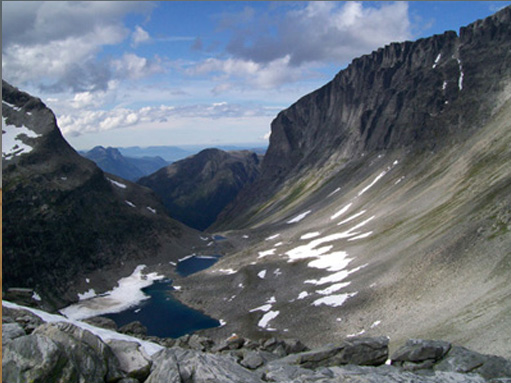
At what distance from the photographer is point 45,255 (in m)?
109

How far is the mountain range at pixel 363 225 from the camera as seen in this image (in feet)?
172

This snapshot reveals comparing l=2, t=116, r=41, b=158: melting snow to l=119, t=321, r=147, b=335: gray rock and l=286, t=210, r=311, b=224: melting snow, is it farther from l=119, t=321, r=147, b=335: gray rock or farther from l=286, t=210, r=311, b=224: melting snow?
l=119, t=321, r=147, b=335: gray rock

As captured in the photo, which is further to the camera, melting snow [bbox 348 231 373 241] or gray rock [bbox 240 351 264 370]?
melting snow [bbox 348 231 373 241]

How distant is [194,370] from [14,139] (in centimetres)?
13697

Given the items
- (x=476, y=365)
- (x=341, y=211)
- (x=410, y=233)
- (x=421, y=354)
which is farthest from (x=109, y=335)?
(x=341, y=211)

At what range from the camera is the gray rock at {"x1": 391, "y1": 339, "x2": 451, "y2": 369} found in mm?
25109

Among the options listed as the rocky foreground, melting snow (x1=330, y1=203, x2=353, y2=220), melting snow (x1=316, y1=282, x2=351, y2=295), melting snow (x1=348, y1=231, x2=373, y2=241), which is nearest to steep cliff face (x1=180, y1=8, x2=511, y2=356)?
melting snow (x1=316, y1=282, x2=351, y2=295)

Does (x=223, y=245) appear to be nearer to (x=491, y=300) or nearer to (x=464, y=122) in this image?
(x=464, y=122)

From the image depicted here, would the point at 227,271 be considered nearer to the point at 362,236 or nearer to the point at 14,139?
the point at 362,236

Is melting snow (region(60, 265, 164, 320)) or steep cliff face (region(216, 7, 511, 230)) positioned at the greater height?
steep cliff face (region(216, 7, 511, 230))

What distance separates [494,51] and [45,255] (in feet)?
479

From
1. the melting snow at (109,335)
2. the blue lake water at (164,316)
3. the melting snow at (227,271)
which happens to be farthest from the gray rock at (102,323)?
the melting snow at (227,271)

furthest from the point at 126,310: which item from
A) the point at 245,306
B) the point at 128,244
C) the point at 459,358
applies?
the point at 459,358

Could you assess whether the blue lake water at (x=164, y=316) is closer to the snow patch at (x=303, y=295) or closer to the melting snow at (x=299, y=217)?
the snow patch at (x=303, y=295)
